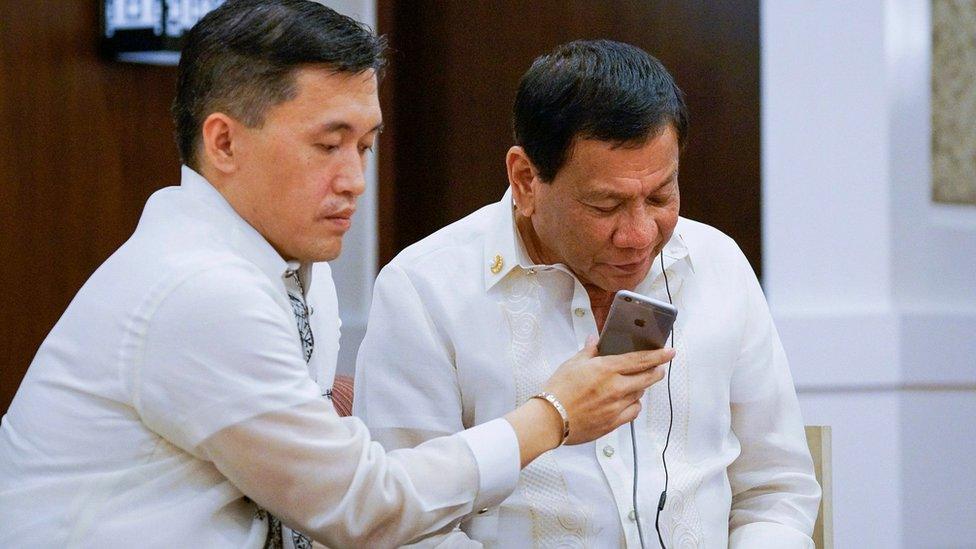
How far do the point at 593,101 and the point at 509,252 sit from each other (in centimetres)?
27

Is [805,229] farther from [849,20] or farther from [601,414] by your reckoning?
[601,414]

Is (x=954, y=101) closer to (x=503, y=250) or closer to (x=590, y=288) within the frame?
(x=590, y=288)

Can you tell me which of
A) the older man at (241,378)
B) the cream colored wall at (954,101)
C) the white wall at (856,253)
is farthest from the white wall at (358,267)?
the older man at (241,378)

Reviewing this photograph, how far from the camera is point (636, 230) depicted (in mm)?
1798

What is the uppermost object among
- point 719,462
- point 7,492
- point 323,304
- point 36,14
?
point 36,14

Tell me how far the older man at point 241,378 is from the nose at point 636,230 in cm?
24

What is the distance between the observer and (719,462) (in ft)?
6.26

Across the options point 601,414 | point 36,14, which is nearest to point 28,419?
point 601,414

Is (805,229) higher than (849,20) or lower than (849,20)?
lower

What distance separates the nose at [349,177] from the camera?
1.53 m

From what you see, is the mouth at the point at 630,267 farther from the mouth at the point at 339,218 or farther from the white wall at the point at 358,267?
the white wall at the point at 358,267

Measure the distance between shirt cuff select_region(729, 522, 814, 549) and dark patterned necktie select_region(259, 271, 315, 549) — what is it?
69 cm

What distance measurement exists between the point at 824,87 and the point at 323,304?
5.97 ft

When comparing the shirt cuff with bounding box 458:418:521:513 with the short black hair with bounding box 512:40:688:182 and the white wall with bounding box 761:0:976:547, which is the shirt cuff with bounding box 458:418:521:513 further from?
the white wall with bounding box 761:0:976:547
